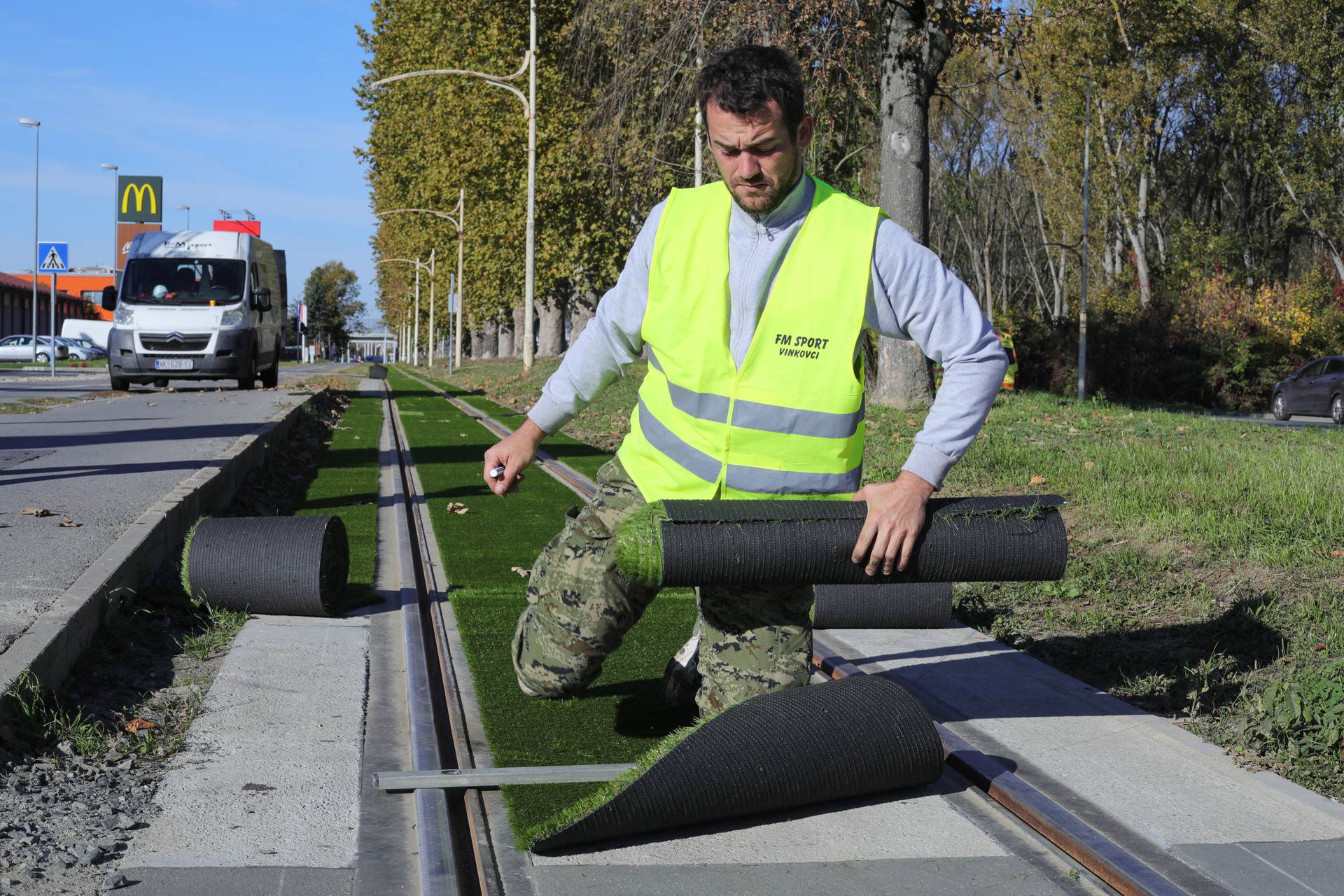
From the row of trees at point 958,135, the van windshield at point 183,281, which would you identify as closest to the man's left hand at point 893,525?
the row of trees at point 958,135

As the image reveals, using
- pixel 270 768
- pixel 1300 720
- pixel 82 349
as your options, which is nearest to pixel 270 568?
pixel 270 768

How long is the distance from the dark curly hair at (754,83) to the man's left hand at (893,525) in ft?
3.18

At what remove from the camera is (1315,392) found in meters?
28.9

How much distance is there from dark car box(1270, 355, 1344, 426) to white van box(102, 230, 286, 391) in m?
21.1

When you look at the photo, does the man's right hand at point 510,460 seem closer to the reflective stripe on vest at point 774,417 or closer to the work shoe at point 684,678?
the reflective stripe on vest at point 774,417

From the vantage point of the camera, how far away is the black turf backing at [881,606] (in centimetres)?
621

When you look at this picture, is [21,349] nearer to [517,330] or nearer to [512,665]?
[517,330]

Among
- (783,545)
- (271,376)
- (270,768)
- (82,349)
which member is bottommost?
(270,768)

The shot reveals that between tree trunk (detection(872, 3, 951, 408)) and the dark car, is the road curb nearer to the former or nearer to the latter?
tree trunk (detection(872, 3, 951, 408))

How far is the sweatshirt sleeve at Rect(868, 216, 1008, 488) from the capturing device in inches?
142

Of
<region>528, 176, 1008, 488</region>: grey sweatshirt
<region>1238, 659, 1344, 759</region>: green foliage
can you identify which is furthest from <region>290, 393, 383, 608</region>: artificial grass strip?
<region>1238, 659, 1344, 759</region>: green foliage

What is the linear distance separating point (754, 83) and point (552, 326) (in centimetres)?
Result: 4738

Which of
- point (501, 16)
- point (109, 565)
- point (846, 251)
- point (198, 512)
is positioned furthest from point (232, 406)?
point (501, 16)

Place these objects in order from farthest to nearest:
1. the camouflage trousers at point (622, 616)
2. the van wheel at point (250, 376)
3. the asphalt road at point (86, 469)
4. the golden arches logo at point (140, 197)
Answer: the golden arches logo at point (140, 197) < the van wheel at point (250, 376) < the asphalt road at point (86, 469) < the camouflage trousers at point (622, 616)
